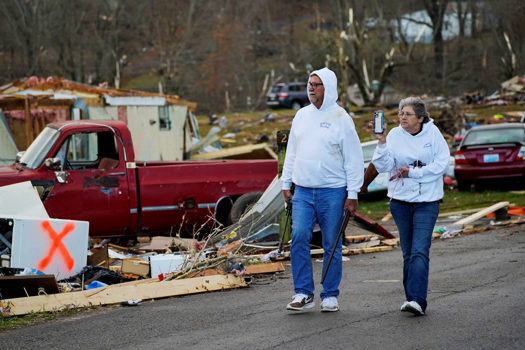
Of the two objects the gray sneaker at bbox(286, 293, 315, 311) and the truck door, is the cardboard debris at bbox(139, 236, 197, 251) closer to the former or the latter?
the truck door

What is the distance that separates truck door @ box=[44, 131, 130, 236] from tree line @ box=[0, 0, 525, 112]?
111 feet

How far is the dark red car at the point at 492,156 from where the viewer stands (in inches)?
802

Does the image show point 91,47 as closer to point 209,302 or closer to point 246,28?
point 246,28

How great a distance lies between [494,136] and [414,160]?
14.5 metres

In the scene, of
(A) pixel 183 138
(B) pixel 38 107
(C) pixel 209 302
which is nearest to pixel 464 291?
(C) pixel 209 302

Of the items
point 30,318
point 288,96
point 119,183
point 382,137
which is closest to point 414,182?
point 382,137

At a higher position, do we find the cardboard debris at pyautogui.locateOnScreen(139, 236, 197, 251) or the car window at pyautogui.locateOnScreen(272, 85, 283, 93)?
the car window at pyautogui.locateOnScreen(272, 85, 283, 93)

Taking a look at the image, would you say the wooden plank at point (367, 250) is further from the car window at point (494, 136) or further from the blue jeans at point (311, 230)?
the car window at point (494, 136)

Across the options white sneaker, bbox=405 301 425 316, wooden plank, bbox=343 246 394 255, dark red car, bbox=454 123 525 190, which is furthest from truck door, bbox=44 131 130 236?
dark red car, bbox=454 123 525 190

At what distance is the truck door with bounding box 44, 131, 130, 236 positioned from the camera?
13.1 meters

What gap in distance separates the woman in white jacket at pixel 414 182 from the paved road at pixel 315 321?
14.2 inches

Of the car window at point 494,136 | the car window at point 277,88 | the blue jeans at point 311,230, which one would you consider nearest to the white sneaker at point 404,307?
the blue jeans at point 311,230

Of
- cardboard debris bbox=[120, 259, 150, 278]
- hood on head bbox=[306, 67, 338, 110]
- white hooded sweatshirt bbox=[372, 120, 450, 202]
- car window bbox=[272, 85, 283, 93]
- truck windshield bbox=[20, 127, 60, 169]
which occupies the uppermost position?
hood on head bbox=[306, 67, 338, 110]

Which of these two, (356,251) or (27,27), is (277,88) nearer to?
(27,27)
